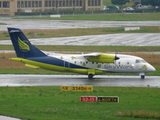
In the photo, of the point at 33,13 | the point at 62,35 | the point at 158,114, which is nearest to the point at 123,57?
the point at 158,114

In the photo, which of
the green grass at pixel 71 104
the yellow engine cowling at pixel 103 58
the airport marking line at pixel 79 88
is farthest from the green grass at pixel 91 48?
the airport marking line at pixel 79 88

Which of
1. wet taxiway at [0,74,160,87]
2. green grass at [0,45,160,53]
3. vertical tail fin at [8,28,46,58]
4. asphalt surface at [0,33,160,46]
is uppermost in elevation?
vertical tail fin at [8,28,46,58]

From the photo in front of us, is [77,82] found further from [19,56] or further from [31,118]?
[31,118]

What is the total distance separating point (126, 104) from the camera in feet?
90.0

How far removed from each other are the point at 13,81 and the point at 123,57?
1101cm

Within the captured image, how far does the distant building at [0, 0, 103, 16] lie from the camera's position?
130m

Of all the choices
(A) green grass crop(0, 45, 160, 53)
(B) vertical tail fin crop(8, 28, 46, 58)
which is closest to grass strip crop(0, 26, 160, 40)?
(A) green grass crop(0, 45, 160, 53)

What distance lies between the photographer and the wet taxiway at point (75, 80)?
38.0m

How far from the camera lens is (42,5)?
139m

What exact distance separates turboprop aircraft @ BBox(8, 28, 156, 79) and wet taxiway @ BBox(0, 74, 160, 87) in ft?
2.99

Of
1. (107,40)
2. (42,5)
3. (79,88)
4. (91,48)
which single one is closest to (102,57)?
(79,88)

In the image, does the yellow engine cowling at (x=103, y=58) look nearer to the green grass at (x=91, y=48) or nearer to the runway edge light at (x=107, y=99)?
the runway edge light at (x=107, y=99)

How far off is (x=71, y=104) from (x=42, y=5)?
374 ft

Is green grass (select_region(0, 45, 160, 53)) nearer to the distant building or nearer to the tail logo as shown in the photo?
the tail logo
